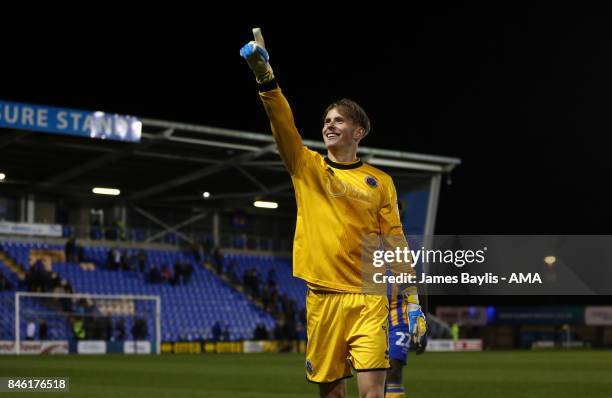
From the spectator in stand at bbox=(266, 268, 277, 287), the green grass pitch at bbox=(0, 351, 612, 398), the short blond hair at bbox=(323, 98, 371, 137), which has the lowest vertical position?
the green grass pitch at bbox=(0, 351, 612, 398)

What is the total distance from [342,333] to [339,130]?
44.0 inches

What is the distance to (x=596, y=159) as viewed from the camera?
56094 mm

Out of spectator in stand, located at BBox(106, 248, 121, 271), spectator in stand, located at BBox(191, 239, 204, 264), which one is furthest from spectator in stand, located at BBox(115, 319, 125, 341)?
spectator in stand, located at BBox(191, 239, 204, 264)

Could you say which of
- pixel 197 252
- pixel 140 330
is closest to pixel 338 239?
pixel 140 330

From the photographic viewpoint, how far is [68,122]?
1158 inches

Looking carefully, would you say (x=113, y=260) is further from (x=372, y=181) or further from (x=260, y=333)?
(x=372, y=181)

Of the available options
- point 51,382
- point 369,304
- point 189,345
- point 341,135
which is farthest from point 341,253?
point 189,345

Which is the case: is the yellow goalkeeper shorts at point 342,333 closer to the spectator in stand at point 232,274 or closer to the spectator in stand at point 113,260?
the spectator in stand at point 113,260

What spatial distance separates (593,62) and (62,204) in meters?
24.7

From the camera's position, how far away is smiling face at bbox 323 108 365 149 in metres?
5.43

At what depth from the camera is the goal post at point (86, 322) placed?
31734mm

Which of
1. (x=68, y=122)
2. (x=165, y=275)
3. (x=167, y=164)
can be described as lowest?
(x=165, y=275)

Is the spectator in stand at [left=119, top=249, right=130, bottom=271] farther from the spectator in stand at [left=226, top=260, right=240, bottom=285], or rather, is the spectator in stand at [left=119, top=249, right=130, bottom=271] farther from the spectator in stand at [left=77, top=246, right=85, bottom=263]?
the spectator in stand at [left=226, top=260, right=240, bottom=285]

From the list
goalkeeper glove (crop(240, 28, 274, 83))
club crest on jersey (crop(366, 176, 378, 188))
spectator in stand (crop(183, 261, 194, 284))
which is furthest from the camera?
spectator in stand (crop(183, 261, 194, 284))
